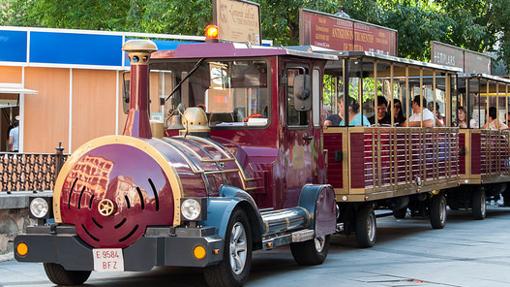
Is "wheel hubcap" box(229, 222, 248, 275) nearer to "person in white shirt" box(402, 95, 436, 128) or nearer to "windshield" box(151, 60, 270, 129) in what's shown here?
"windshield" box(151, 60, 270, 129)

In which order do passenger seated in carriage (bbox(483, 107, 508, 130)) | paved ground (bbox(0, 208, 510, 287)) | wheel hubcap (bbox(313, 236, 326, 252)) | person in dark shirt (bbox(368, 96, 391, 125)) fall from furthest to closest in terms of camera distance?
passenger seated in carriage (bbox(483, 107, 508, 130)) → person in dark shirt (bbox(368, 96, 391, 125)) → wheel hubcap (bbox(313, 236, 326, 252)) → paved ground (bbox(0, 208, 510, 287))

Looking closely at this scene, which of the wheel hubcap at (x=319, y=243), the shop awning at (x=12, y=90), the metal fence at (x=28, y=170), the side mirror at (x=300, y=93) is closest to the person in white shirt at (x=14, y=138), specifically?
the shop awning at (x=12, y=90)

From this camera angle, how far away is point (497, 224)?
1853cm

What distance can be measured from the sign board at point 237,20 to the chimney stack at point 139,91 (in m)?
3.78

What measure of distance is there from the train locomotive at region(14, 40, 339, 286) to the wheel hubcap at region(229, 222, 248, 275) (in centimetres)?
1

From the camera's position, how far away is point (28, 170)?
14.3 metres

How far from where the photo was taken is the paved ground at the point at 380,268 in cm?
1072

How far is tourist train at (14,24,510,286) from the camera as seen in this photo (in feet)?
30.6

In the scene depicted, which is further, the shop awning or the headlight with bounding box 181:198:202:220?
the shop awning

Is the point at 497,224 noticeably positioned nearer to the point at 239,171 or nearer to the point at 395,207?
the point at 395,207

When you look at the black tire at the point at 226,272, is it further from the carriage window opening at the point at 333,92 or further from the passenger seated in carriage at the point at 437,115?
the passenger seated in carriage at the point at 437,115

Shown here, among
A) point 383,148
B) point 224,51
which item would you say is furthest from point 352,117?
point 224,51

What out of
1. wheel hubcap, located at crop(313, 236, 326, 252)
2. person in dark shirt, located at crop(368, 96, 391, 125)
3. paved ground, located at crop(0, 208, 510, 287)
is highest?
person in dark shirt, located at crop(368, 96, 391, 125)

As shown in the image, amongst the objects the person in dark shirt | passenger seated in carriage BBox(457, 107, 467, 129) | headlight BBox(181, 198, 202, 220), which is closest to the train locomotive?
headlight BBox(181, 198, 202, 220)
